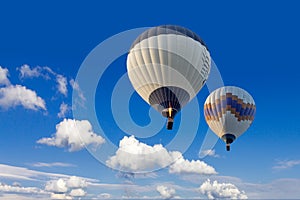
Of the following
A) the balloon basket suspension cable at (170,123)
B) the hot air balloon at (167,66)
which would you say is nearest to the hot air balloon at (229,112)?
the hot air balloon at (167,66)

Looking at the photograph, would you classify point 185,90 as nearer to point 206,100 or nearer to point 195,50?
point 195,50

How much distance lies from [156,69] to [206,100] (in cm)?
1855

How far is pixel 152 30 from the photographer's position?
4184 cm

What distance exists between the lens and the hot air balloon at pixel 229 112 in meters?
53.0

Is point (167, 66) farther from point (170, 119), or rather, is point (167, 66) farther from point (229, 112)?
point (229, 112)

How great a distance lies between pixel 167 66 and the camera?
3969cm

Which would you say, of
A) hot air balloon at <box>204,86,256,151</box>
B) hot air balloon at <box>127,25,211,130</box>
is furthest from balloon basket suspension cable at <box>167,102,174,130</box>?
hot air balloon at <box>204,86,256,151</box>

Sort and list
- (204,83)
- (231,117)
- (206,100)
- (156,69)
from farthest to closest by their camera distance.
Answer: (206,100) < (231,117) < (204,83) < (156,69)

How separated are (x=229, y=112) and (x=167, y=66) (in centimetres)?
1685

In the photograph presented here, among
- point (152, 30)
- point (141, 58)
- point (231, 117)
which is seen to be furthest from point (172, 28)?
point (231, 117)

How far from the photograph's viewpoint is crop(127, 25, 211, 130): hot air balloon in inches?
1569

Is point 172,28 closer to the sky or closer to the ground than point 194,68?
closer to the sky

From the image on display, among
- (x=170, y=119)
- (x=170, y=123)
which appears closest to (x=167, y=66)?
(x=170, y=119)

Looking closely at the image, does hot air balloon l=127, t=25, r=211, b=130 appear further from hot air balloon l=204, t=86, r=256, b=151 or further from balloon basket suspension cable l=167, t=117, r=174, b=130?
hot air balloon l=204, t=86, r=256, b=151
